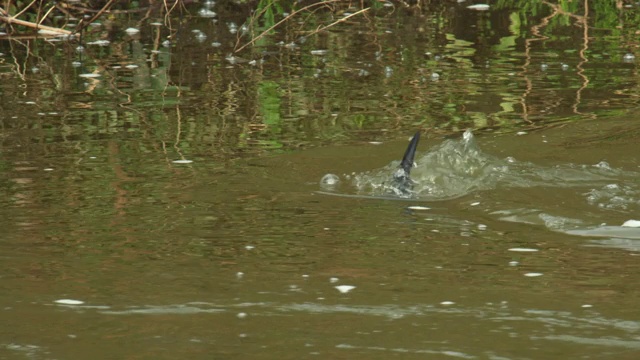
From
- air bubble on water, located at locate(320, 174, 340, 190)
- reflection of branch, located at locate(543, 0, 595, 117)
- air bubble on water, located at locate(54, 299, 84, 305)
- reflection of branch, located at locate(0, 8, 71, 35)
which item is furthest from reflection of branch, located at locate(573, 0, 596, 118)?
reflection of branch, located at locate(0, 8, 71, 35)

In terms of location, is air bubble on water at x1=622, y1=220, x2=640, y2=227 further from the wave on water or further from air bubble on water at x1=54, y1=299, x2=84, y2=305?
air bubble on water at x1=54, y1=299, x2=84, y2=305

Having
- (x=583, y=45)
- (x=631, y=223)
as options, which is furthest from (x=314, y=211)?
(x=583, y=45)

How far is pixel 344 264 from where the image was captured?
5457 mm

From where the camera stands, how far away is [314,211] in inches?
252

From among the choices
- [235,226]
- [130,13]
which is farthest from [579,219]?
[130,13]

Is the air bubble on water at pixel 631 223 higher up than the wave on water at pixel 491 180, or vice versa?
the wave on water at pixel 491 180

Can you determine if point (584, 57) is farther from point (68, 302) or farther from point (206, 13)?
point (68, 302)

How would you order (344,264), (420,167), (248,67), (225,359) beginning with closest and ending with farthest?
1. (225,359)
2. (344,264)
3. (420,167)
4. (248,67)

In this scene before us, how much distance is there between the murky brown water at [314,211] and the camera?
15.0 ft

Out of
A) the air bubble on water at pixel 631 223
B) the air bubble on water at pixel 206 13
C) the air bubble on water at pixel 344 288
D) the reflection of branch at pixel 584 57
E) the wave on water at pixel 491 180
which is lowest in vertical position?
the air bubble on water at pixel 344 288

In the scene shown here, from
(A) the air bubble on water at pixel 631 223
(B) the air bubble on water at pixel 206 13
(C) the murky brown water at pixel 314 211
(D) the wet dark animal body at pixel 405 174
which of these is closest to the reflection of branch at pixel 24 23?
(C) the murky brown water at pixel 314 211

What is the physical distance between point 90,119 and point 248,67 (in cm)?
252

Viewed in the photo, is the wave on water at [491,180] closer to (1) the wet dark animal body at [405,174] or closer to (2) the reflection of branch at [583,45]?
(1) the wet dark animal body at [405,174]

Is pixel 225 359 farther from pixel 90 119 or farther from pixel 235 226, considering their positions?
pixel 90 119
